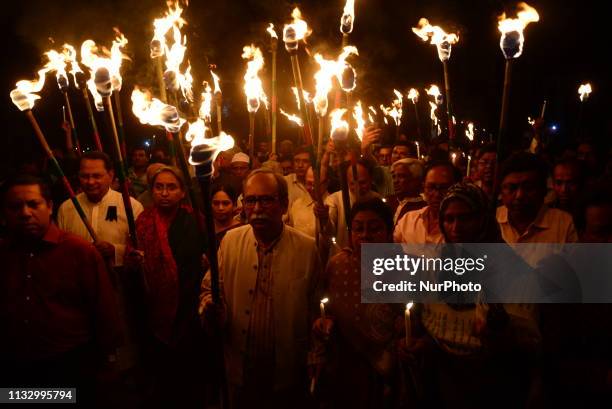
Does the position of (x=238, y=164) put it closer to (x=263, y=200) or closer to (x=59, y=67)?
(x=59, y=67)

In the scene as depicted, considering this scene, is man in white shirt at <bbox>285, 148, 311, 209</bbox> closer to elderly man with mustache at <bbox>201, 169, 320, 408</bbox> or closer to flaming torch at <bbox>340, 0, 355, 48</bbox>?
flaming torch at <bbox>340, 0, 355, 48</bbox>

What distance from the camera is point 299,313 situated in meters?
3.40

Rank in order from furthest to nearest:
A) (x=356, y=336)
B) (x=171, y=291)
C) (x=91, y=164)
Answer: (x=91, y=164) → (x=171, y=291) → (x=356, y=336)

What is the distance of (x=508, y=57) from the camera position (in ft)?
9.80

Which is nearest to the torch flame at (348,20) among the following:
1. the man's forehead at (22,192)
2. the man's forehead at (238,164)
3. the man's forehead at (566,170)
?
the man's forehead at (22,192)

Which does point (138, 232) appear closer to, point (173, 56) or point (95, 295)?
point (95, 295)

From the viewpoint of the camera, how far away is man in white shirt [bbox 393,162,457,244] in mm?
4359

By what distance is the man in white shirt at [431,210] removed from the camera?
4.36 meters

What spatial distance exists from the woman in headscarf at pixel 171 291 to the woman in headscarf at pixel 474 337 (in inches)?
85.8

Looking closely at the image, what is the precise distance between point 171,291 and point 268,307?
1.23 m

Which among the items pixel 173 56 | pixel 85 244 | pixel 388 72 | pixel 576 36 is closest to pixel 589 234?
pixel 173 56

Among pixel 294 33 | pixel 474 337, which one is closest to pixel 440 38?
pixel 294 33

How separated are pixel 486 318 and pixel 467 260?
1.46 feet

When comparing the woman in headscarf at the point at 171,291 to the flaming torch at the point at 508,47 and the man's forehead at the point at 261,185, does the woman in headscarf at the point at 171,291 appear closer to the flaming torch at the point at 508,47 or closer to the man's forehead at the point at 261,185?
the man's forehead at the point at 261,185
